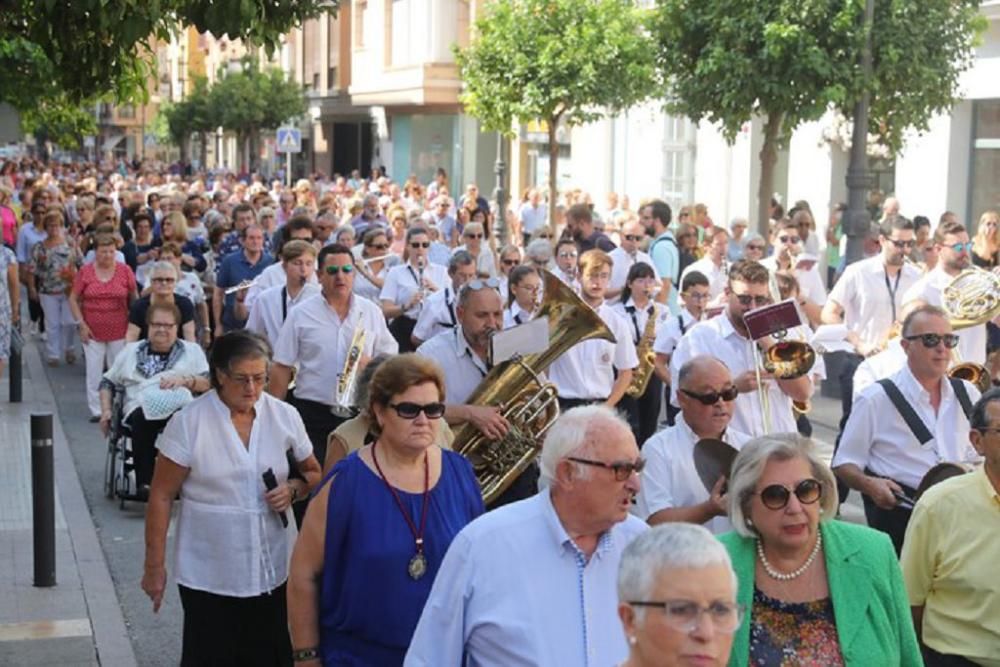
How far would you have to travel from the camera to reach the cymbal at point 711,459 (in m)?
5.81

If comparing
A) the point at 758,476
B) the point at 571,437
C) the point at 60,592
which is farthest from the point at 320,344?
the point at 758,476

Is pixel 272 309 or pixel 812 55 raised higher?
pixel 812 55

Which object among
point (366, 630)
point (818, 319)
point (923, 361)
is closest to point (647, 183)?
point (818, 319)

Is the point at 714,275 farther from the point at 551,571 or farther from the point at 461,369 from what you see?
the point at 551,571

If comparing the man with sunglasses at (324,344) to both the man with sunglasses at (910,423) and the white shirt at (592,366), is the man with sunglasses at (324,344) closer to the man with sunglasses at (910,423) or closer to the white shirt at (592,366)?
the white shirt at (592,366)

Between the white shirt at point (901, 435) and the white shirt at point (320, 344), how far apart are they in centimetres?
296

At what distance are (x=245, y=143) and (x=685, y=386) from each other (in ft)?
183

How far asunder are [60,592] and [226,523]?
126 inches


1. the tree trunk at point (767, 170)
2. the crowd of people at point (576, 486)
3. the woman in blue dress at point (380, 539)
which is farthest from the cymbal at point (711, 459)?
the tree trunk at point (767, 170)

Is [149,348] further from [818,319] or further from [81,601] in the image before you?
[818,319]

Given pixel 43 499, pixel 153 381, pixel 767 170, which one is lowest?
pixel 43 499

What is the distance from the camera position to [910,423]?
7191 mm

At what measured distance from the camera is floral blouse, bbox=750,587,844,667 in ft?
14.6

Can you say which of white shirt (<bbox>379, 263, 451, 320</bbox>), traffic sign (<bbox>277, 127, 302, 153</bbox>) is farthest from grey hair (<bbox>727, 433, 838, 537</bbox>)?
traffic sign (<bbox>277, 127, 302, 153</bbox>)
